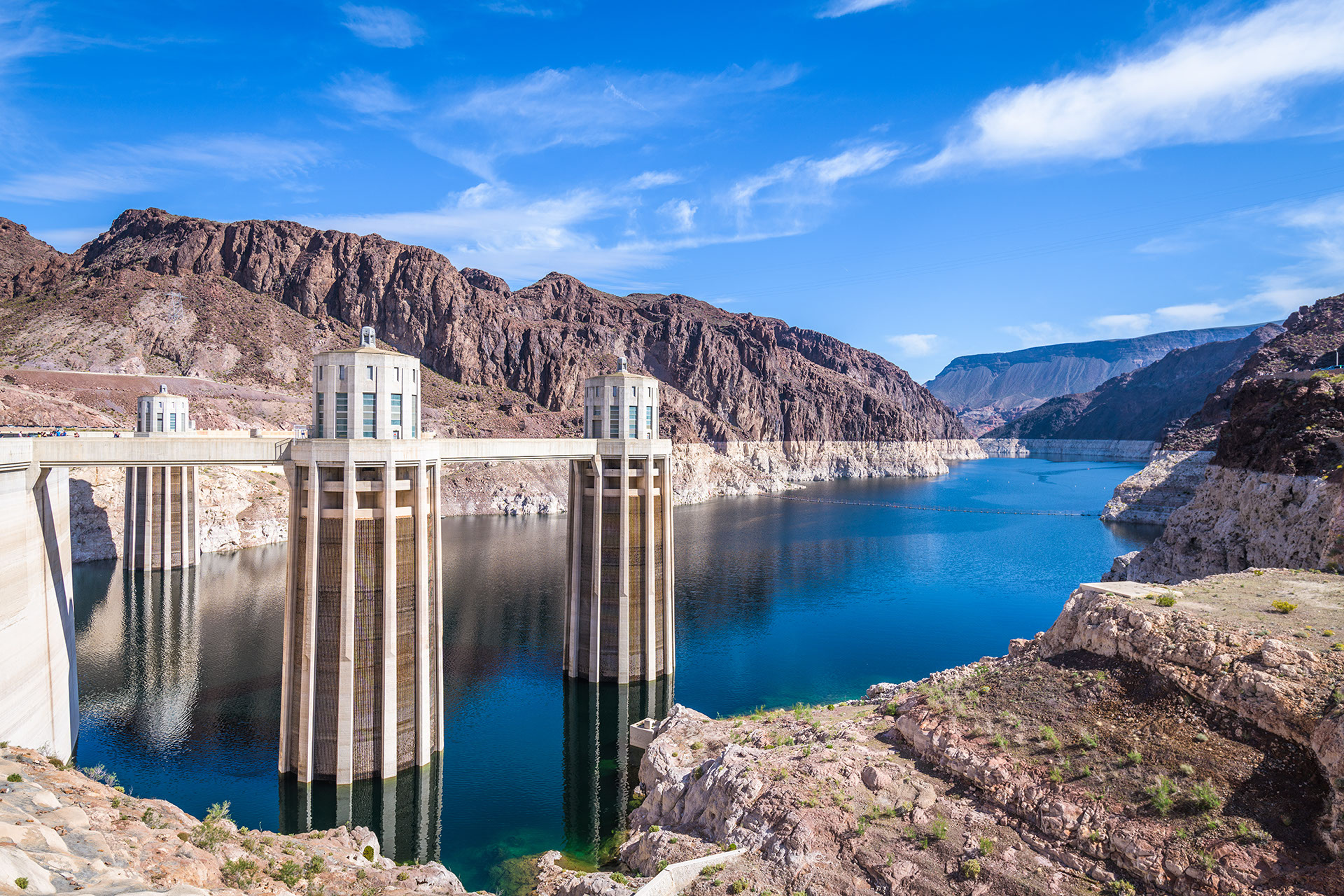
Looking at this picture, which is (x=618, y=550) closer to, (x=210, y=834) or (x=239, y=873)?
(x=210, y=834)

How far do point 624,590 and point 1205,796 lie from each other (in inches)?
989

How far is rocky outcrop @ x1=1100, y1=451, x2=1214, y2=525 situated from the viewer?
9362 centimetres

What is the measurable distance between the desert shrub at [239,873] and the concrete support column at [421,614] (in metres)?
12.2

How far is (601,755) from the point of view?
99.0 ft

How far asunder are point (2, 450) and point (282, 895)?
17.1 metres

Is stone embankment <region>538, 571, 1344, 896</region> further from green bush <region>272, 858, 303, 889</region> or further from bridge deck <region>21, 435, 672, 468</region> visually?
bridge deck <region>21, 435, 672, 468</region>

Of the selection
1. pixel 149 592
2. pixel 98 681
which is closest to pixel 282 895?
pixel 98 681

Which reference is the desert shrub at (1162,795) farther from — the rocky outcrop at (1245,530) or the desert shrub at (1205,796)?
the rocky outcrop at (1245,530)

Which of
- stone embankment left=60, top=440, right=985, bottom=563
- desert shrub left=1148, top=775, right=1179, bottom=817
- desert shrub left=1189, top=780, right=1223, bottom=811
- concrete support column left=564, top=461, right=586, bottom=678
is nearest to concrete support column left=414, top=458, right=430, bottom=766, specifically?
concrete support column left=564, top=461, right=586, bottom=678

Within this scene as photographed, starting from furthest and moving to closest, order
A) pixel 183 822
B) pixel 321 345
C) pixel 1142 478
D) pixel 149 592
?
pixel 321 345 → pixel 1142 478 → pixel 149 592 → pixel 183 822

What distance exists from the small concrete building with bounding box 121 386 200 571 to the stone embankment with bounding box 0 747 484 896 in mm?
51941

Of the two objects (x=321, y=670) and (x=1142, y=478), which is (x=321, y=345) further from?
(x=1142, y=478)

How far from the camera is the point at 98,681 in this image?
Answer: 35.8 metres

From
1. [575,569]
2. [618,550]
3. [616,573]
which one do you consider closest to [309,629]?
[575,569]
